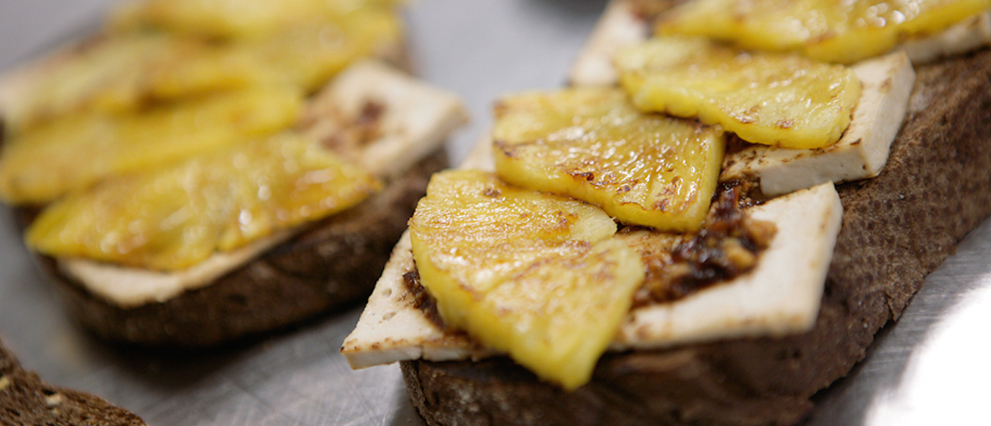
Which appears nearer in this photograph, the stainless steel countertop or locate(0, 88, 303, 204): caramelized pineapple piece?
the stainless steel countertop

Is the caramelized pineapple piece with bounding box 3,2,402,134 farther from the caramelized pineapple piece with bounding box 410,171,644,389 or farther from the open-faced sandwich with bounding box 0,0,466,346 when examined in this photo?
the caramelized pineapple piece with bounding box 410,171,644,389

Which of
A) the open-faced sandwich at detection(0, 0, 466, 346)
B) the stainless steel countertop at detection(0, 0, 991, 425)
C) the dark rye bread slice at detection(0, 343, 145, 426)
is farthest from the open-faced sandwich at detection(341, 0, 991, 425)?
the dark rye bread slice at detection(0, 343, 145, 426)

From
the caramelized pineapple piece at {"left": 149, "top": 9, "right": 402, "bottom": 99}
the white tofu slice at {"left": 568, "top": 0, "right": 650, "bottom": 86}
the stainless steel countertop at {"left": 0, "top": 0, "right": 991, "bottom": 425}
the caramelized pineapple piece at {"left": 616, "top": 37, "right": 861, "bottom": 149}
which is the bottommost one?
the stainless steel countertop at {"left": 0, "top": 0, "right": 991, "bottom": 425}

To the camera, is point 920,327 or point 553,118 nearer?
point 920,327

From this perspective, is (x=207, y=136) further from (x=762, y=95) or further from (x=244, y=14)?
(x=762, y=95)

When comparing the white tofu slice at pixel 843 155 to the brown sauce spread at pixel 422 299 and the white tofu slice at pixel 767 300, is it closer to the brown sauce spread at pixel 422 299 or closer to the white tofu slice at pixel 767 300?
the white tofu slice at pixel 767 300

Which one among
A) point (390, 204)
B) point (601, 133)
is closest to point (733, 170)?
point (601, 133)

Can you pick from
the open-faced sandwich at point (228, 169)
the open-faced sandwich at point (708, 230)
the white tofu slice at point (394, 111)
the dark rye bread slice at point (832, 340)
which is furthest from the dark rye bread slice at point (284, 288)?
the dark rye bread slice at point (832, 340)

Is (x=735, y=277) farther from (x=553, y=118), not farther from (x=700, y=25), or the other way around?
(x=700, y=25)
